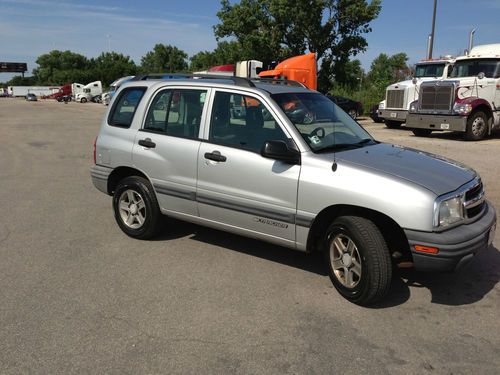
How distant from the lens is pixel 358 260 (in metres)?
3.89

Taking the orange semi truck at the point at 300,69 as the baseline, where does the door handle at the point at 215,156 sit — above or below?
below

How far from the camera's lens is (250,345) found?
3.32 metres

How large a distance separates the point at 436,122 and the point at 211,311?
12703mm

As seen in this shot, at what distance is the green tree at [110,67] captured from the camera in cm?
10938

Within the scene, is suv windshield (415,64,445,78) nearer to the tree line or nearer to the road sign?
the tree line

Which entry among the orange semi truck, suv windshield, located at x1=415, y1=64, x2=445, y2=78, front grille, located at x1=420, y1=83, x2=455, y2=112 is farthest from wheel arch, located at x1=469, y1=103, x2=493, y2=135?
the orange semi truck

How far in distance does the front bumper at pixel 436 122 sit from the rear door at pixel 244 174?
11474mm

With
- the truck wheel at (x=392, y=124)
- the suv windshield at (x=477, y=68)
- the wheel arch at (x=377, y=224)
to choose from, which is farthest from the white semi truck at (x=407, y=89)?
the wheel arch at (x=377, y=224)

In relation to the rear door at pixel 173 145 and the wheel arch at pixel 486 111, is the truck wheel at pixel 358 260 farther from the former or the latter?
the wheel arch at pixel 486 111

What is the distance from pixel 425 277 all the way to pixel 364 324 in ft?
3.89

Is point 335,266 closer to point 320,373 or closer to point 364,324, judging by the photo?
point 364,324

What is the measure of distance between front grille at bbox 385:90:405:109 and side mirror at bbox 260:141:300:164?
1467 cm

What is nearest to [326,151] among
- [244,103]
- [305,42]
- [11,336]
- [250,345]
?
[244,103]

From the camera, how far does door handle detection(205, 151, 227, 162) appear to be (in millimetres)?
4559
